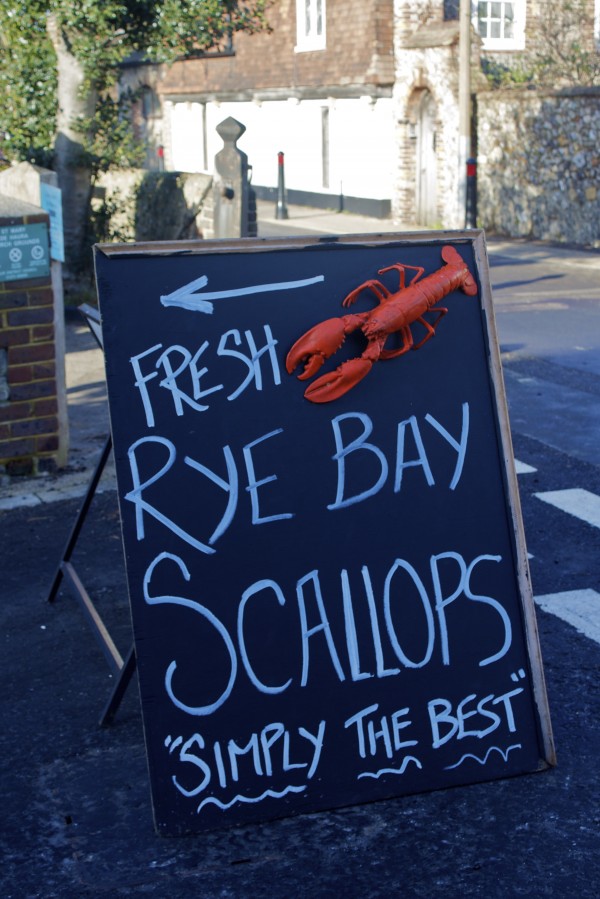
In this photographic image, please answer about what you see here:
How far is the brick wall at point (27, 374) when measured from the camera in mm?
6535

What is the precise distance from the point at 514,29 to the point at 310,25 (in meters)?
4.91

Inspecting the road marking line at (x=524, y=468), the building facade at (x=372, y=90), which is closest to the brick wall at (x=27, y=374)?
the road marking line at (x=524, y=468)

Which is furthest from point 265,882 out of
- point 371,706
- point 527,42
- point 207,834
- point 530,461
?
point 527,42

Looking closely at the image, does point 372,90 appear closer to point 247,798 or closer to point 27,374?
point 27,374

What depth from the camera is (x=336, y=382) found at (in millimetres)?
3439

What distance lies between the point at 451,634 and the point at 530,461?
3.95 m

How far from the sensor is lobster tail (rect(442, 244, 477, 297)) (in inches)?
143

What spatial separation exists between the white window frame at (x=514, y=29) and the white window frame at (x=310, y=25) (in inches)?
138

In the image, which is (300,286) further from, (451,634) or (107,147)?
(107,147)

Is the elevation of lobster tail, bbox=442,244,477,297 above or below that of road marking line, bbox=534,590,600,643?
above

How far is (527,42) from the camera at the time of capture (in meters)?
24.8

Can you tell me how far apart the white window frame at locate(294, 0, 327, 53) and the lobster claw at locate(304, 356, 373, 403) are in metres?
24.4

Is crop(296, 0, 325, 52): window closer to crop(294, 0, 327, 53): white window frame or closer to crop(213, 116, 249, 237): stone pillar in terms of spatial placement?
crop(294, 0, 327, 53): white window frame

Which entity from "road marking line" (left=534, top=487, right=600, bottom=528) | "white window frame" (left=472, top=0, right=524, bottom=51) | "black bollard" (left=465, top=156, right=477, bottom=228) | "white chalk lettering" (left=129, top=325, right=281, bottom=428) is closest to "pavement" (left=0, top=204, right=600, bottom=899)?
"white chalk lettering" (left=129, top=325, right=281, bottom=428)
